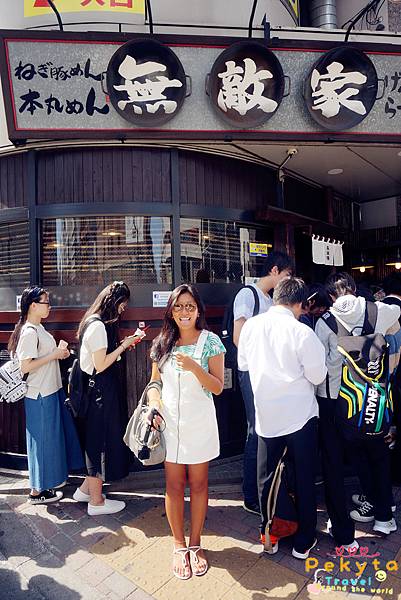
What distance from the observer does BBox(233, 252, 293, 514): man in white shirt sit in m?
3.51

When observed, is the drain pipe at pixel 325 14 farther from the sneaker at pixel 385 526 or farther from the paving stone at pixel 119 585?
the paving stone at pixel 119 585

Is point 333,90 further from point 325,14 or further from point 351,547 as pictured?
point 351,547

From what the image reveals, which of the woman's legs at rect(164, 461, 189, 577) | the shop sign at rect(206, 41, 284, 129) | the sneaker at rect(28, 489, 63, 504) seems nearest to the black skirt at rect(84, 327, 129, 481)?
the sneaker at rect(28, 489, 63, 504)

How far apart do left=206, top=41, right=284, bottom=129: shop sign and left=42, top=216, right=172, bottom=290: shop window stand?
145 centimetres

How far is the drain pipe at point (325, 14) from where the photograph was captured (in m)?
6.62

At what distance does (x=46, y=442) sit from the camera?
376 centimetres

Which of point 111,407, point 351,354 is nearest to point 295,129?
point 351,354

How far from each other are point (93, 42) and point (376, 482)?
16.7 ft

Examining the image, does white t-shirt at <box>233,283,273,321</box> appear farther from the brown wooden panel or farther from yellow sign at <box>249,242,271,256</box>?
the brown wooden panel

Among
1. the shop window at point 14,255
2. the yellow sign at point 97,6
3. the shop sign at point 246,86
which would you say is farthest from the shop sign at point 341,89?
the shop window at point 14,255

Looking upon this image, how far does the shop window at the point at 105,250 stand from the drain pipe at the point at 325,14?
17.0ft

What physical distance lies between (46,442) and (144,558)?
1502 mm

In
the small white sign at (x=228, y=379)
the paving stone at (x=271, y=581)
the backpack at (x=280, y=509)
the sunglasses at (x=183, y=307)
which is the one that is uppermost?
the sunglasses at (x=183, y=307)

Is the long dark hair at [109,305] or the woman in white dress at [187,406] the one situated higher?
the long dark hair at [109,305]
